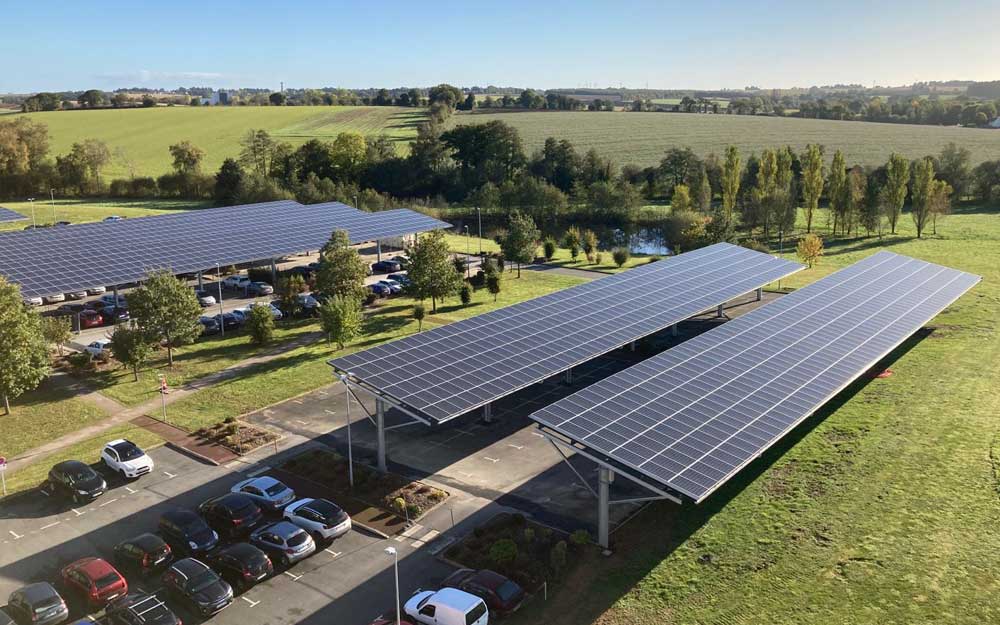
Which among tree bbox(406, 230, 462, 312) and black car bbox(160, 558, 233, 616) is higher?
tree bbox(406, 230, 462, 312)

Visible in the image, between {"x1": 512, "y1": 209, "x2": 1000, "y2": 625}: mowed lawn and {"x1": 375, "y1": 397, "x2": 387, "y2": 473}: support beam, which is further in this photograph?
{"x1": 375, "y1": 397, "x2": 387, "y2": 473}: support beam

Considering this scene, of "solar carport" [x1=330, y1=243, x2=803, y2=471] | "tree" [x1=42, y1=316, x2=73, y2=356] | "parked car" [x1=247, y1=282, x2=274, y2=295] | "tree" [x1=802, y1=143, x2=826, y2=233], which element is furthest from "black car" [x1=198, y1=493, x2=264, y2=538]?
"tree" [x1=802, y1=143, x2=826, y2=233]

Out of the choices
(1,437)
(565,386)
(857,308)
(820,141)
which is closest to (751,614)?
(565,386)

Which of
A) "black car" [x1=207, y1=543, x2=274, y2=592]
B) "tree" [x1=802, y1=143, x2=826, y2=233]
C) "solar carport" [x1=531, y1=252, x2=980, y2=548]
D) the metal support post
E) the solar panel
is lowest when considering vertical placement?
A: "black car" [x1=207, y1=543, x2=274, y2=592]

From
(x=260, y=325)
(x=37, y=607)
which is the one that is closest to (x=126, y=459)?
(x=37, y=607)

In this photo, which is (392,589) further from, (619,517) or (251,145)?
(251,145)

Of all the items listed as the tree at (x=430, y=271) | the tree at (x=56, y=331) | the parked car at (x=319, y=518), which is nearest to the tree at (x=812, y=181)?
the tree at (x=430, y=271)

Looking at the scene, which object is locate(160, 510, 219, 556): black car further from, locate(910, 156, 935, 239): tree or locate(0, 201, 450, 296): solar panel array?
locate(910, 156, 935, 239): tree
